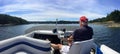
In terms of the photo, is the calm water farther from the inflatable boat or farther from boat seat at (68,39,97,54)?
boat seat at (68,39,97,54)

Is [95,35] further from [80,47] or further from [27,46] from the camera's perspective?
[80,47]

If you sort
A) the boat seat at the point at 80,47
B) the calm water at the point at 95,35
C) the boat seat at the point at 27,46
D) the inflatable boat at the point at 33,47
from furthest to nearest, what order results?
the calm water at the point at 95,35 → the boat seat at the point at 27,46 → the inflatable boat at the point at 33,47 → the boat seat at the point at 80,47

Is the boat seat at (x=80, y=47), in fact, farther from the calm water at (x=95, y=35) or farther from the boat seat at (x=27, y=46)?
the calm water at (x=95, y=35)

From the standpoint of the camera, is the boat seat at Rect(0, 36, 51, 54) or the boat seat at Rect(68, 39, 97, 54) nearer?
the boat seat at Rect(68, 39, 97, 54)

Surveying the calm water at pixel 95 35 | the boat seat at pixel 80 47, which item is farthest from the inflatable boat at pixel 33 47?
the calm water at pixel 95 35

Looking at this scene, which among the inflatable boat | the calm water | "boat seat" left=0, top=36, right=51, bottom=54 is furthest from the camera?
the calm water

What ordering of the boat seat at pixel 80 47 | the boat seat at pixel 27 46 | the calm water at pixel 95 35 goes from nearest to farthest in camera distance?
the boat seat at pixel 80 47
the boat seat at pixel 27 46
the calm water at pixel 95 35

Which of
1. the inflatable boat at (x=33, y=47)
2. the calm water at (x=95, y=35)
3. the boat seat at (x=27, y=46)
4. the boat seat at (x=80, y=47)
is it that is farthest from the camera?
the calm water at (x=95, y=35)

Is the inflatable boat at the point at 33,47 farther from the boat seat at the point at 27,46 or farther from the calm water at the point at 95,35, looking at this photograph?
the calm water at the point at 95,35

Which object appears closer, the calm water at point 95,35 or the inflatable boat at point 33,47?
the inflatable boat at point 33,47

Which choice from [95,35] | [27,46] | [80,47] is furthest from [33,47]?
[95,35]

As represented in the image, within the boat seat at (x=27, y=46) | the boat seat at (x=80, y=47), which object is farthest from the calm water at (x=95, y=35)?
the boat seat at (x=80, y=47)

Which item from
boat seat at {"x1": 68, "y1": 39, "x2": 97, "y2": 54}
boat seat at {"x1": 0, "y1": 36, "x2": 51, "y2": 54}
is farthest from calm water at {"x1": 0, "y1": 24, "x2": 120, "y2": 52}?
boat seat at {"x1": 68, "y1": 39, "x2": 97, "y2": 54}

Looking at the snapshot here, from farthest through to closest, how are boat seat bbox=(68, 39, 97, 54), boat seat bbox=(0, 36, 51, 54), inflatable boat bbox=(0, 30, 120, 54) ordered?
1. boat seat bbox=(0, 36, 51, 54)
2. inflatable boat bbox=(0, 30, 120, 54)
3. boat seat bbox=(68, 39, 97, 54)
